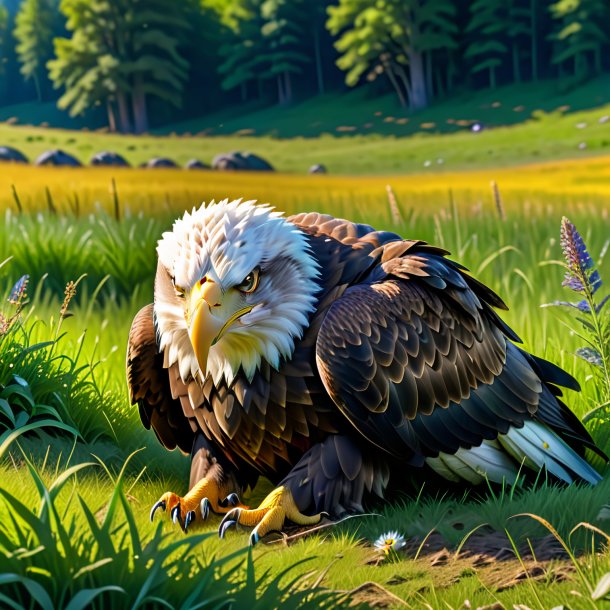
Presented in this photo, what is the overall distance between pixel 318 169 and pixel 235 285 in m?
5.51

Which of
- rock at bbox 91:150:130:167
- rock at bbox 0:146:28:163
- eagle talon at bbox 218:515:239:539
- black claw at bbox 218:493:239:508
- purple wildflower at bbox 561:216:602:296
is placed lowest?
black claw at bbox 218:493:239:508

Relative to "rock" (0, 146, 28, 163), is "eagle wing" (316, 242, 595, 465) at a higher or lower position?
lower

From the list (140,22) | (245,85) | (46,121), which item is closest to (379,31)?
(245,85)

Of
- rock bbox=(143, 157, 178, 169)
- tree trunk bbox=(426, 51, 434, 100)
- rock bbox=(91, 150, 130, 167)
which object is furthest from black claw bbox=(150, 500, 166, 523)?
tree trunk bbox=(426, 51, 434, 100)

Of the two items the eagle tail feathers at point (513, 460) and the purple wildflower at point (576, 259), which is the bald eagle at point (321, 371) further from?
the purple wildflower at point (576, 259)

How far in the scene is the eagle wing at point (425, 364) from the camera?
378 cm

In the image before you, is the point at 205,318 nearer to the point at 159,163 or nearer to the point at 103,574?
the point at 103,574

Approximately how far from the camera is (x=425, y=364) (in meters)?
4.00

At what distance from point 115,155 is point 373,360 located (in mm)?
6168

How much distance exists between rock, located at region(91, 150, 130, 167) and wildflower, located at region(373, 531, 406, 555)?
21.2 feet

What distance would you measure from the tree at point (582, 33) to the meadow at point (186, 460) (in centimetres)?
101

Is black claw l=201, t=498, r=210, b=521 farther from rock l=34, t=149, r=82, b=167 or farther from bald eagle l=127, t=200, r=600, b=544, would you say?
rock l=34, t=149, r=82, b=167

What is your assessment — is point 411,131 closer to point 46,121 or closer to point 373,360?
point 46,121

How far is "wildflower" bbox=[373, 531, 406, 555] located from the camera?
3.54 meters
